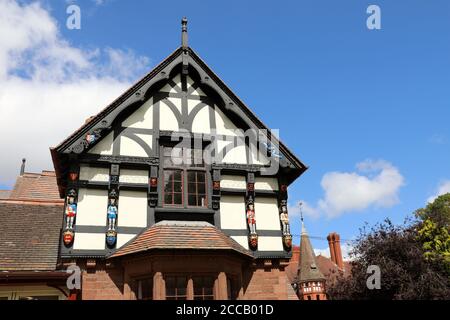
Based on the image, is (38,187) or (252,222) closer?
(252,222)

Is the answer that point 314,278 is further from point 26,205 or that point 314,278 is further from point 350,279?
point 26,205

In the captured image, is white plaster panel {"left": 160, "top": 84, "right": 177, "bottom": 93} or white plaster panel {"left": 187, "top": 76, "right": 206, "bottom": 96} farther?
white plaster panel {"left": 187, "top": 76, "right": 206, "bottom": 96}

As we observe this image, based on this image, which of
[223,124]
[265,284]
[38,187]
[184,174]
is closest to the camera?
[265,284]

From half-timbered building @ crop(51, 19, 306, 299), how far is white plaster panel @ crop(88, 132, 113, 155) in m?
0.03

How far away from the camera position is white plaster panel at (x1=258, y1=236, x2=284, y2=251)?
12109 mm

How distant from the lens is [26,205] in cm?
1560

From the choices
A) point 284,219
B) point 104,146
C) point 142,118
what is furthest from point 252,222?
point 104,146

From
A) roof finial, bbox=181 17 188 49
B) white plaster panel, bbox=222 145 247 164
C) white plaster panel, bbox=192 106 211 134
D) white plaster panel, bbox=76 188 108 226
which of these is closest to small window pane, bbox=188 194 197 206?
white plaster panel, bbox=222 145 247 164

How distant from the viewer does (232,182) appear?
12594 millimetres

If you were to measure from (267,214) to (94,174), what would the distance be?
511 cm

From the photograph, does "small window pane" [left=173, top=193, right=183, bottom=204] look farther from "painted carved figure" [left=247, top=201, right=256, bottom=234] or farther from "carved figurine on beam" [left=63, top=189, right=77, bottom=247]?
"carved figurine on beam" [left=63, top=189, right=77, bottom=247]

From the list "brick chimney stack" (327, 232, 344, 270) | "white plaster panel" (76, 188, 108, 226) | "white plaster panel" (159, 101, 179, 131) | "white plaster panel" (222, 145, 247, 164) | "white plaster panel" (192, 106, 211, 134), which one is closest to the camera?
"white plaster panel" (76, 188, 108, 226)

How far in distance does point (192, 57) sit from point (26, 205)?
8.37m

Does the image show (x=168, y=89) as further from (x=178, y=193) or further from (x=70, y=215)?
(x=70, y=215)
